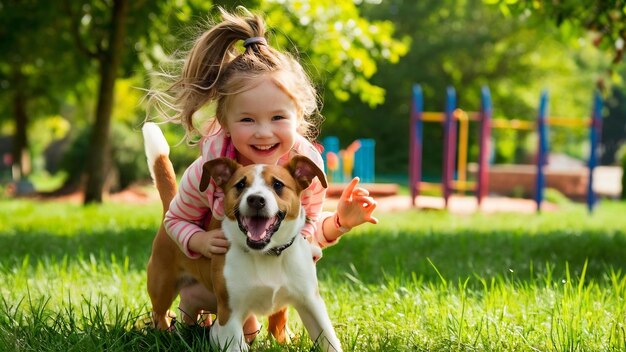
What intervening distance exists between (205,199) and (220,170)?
385 mm

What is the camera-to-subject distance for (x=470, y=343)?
2822mm

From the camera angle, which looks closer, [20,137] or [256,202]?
[256,202]

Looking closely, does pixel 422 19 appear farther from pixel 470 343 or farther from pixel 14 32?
pixel 470 343

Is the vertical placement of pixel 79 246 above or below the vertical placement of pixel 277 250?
below

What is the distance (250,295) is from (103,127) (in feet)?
29.3

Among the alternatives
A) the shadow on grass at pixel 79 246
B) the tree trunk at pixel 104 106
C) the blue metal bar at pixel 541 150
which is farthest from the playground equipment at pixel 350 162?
the shadow on grass at pixel 79 246

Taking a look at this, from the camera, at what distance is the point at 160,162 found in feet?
11.3

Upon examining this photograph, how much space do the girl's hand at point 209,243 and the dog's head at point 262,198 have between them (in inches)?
1.8

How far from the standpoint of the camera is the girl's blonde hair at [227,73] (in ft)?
9.90

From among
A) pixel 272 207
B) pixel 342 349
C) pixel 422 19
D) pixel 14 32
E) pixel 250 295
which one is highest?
pixel 422 19

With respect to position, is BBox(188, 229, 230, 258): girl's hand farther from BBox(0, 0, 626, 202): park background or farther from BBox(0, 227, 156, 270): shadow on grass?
BBox(0, 227, 156, 270): shadow on grass

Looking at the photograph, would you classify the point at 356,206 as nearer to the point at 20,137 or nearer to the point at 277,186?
the point at 277,186

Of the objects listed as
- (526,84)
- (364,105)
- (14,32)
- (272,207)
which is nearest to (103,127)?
(14,32)

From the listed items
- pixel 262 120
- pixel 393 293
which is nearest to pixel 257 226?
pixel 262 120
